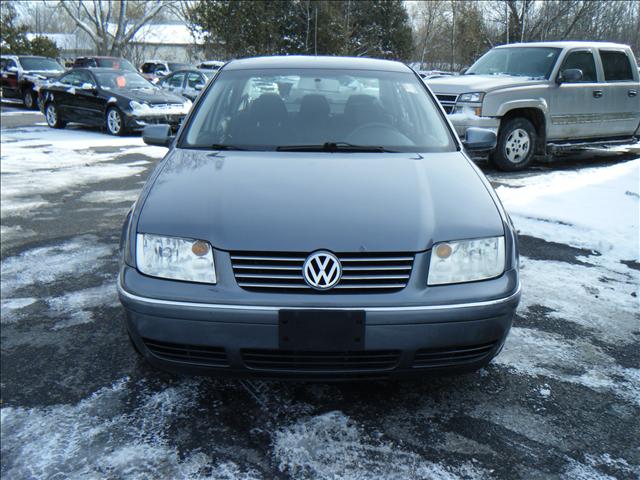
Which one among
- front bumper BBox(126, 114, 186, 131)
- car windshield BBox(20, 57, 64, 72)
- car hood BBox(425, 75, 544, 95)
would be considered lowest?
front bumper BBox(126, 114, 186, 131)

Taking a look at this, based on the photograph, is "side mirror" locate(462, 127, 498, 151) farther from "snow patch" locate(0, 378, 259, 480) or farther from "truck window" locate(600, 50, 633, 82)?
"truck window" locate(600, 50, 633, 82)

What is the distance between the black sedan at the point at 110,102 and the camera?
12.7 m

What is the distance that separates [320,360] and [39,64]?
21.8 metres

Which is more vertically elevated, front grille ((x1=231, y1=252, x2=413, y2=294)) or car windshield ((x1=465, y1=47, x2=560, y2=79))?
car windshield ((x1=465, y1=47, x2=560, y2=79))

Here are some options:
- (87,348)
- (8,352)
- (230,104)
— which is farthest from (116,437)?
(230,104)

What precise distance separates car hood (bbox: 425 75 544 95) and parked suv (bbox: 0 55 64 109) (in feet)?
50.8

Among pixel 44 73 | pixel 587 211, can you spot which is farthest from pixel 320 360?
pixel 44 73

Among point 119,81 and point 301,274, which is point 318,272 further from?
point 119,81

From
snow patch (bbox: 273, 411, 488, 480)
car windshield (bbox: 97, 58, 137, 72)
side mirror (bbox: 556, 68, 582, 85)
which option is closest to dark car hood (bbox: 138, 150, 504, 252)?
snow patch (bbox: 273, 411, 488, 480)

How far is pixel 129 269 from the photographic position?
249cm

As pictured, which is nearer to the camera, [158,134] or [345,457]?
[345,457]


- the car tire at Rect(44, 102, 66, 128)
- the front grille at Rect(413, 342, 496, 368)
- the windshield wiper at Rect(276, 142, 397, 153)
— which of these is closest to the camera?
the front grille at Rect(413, 342, 496, 368)

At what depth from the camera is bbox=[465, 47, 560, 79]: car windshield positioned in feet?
29.2

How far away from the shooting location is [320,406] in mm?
2676
